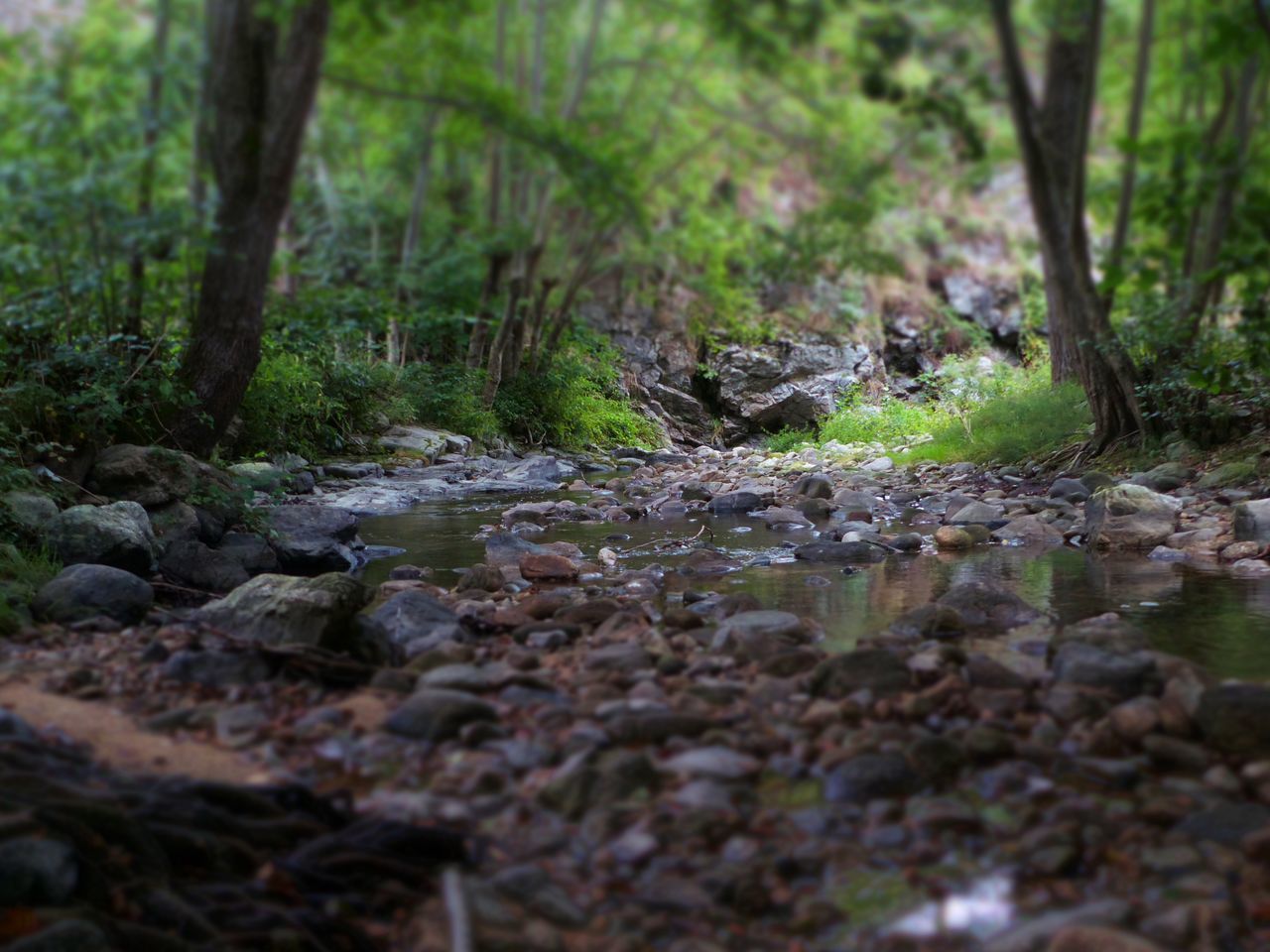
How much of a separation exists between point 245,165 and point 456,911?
4.50m

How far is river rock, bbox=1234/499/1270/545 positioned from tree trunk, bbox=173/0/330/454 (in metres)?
4.90

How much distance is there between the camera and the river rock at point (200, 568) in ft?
11.1

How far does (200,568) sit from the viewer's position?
344 centimetres

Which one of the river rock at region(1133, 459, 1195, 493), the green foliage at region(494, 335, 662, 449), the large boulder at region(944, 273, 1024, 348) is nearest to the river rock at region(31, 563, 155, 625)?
the river rock at region(1133, 459, 1195, 493)

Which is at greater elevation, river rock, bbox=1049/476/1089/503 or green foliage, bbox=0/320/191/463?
green foliage, bbox=0/320/191/463

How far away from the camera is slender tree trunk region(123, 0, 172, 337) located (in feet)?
12.9

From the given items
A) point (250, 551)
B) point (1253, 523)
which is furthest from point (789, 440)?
point (250, 551)

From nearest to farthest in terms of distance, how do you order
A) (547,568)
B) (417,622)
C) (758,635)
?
(758,635) < (417,622) < (547,568)

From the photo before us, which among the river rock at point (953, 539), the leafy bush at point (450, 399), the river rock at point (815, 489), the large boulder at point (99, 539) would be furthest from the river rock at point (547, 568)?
the leafy bush at point (450, 399)

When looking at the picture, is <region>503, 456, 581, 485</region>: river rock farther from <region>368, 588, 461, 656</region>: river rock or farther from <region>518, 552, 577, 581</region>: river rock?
<region>368, 588, 461, 656</region>: river rock

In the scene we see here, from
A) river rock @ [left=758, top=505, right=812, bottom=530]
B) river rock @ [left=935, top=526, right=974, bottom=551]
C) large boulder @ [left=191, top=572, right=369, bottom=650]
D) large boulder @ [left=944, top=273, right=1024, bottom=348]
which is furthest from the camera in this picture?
large boulder @ [left=944, top=273, right=1024, bottom=348]

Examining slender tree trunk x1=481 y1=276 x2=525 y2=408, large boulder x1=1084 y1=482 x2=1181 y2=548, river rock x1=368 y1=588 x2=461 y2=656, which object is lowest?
river rock x1=368 y1=588 x2=461 y2=656

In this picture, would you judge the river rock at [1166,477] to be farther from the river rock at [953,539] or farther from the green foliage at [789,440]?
the green foliage at [789,440]

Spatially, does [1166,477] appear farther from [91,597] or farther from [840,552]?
[91,597]
